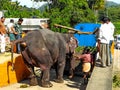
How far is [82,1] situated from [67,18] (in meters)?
9.03

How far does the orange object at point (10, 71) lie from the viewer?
39.7ft

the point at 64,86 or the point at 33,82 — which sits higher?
the point at 33,82

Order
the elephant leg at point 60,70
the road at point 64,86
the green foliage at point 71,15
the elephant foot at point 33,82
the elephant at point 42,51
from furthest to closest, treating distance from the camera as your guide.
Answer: the green foliage at point 71,15, the elephant leg at point 60,70, the elephant foot at point 33,82, the road at point 64,86, the elephant at point 42,51

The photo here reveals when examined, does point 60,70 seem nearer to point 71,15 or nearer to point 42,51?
point 42,51

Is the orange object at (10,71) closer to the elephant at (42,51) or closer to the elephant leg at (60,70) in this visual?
the elephant at (42,51)

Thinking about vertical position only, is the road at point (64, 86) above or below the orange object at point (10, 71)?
below

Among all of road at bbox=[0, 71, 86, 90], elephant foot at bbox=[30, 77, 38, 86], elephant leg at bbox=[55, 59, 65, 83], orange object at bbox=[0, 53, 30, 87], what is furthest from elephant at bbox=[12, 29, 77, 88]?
orange object at bbox=[0, 53, 30, 87]

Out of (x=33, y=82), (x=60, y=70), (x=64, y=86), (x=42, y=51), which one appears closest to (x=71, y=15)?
(x=60, y=70)

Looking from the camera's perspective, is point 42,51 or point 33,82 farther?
point 33,82

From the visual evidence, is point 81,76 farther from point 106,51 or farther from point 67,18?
point 67,18

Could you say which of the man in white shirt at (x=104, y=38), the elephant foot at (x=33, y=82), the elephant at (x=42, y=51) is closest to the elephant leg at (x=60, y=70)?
the elephant at (x=42, y=51)

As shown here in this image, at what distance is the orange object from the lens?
477 inches

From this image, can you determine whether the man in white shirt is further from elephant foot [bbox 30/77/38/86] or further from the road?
elephant foot [bbox 30/77/38/86]

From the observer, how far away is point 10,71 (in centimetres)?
1250
